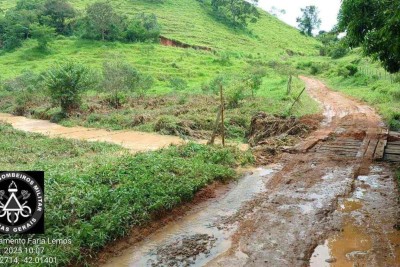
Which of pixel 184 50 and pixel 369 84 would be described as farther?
pixel 184 50

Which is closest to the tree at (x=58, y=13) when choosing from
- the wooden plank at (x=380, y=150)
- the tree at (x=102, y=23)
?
the tree at (x=102, y=23)

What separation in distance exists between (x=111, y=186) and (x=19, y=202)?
223cm

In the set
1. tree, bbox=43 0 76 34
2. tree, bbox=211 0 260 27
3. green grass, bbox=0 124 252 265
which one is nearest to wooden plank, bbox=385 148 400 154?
green grass, bbox=0 124 252 265

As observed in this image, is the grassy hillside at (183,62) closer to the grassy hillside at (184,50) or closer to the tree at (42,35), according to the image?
the grassy hillside at (184,50)

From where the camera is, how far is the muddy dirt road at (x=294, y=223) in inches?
244

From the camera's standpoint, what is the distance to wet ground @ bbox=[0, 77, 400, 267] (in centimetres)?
620

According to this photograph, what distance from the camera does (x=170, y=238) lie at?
22.9 ft

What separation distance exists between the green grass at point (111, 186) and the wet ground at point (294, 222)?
0.44 m

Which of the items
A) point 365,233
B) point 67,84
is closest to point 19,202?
point 365,233

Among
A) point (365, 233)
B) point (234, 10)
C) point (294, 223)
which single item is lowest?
point (294, 223)

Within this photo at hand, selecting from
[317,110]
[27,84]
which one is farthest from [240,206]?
[27,84]

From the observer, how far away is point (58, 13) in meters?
49.8

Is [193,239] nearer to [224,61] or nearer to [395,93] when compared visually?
[395,93]

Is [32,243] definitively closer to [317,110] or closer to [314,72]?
[317,110]
